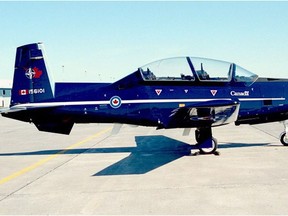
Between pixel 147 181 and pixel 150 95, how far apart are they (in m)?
3.06

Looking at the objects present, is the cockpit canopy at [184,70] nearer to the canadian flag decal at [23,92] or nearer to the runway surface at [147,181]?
the runway surface at [147,181]

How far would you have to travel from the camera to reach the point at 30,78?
8820 mm

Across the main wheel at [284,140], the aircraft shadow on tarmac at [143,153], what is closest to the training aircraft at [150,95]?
the main wheel at [284,140]

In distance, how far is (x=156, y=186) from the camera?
5418 millimetres

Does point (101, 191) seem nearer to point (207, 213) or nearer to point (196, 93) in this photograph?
point (207, 213)

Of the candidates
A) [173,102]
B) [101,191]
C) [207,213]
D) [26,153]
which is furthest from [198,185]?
[26,153]

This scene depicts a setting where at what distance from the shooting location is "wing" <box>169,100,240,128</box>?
708 cm

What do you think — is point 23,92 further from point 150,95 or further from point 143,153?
point 143,153

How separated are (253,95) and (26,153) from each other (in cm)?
767

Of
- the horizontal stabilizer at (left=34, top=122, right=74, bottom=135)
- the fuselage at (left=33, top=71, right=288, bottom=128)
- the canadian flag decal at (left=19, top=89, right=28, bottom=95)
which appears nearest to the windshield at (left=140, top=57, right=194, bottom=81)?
the fuselage at (left=33, top=71, right=288, bottom=128)

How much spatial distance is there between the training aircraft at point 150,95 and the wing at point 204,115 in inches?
2.2

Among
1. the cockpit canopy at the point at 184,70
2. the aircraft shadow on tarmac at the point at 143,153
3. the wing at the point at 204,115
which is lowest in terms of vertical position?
the aircraft shadow on tarmac at the point at 143,153

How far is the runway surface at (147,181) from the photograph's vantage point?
442 centimetres

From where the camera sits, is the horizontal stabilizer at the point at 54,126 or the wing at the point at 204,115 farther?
the horizontal stabilizer at the point at 54,126
